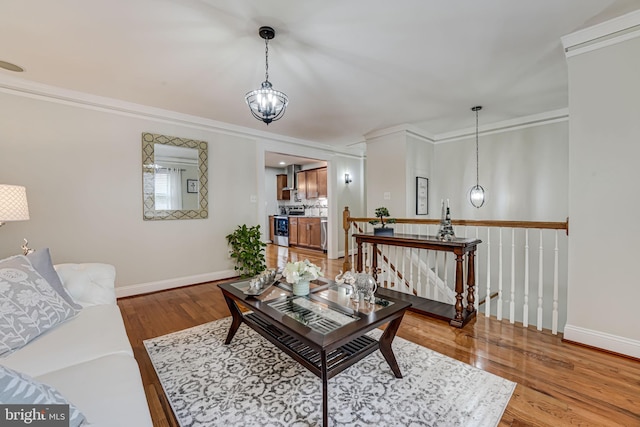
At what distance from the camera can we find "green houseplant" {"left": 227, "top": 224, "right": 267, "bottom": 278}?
13.6 ft

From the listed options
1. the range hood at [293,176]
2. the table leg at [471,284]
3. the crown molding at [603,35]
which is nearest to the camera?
the crown molding at [603,35]

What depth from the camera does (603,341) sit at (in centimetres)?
212

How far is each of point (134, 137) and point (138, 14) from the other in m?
2.01

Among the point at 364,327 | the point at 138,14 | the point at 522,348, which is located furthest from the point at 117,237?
the point at 522,348

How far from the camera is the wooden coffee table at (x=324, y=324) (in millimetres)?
1405

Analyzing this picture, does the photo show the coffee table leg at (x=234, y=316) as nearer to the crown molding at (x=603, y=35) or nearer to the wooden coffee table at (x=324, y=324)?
the wooden coffee table at (x=324, y=324)

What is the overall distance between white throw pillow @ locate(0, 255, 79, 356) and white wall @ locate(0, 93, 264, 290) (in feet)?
5.81

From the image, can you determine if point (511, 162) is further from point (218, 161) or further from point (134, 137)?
point (134, 137)

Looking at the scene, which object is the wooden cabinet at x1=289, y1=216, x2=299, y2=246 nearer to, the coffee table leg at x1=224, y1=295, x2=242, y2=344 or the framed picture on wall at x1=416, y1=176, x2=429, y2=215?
the framed picture on wall at x1=416, y1=176, x2=429, y2=215

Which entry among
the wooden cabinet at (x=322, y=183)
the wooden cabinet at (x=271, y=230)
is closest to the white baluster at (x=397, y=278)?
the wooden cabinet at (x=322, y=183)

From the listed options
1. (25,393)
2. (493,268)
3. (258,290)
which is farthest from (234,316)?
(493,268)

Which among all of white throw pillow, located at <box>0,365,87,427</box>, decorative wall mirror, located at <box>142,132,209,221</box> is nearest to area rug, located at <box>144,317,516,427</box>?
white throw pillow, located at <box>0,365,87,427</box>

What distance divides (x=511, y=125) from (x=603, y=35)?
2.45 metres

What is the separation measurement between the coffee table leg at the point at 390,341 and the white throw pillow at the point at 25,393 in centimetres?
149
